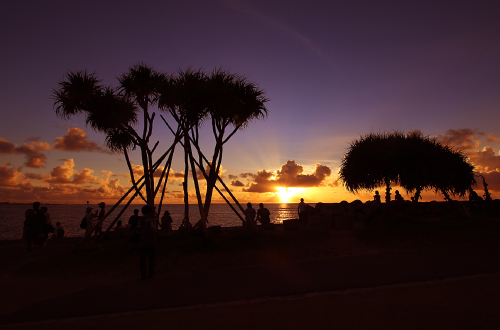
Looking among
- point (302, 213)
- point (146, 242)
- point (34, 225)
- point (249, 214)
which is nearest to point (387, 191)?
point (302, 213)

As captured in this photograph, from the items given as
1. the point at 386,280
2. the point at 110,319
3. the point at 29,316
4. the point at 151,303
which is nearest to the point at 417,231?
the point at 386,280

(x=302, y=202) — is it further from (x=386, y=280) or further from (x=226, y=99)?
(x=386, y=280)

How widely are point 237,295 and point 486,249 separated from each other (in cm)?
882

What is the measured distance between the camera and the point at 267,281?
722cm

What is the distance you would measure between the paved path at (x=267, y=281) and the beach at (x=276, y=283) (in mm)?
26

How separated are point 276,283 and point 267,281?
0.90 feet

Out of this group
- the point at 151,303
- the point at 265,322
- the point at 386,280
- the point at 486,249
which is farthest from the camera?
the point at 486,249

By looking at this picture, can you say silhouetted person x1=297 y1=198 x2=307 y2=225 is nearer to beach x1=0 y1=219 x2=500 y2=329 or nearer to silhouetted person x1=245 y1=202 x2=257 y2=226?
silhouetted person x1=245 y1=202 x2=257 y2=226

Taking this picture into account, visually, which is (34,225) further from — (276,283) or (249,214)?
(276,283)

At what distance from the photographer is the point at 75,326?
5.01 meters

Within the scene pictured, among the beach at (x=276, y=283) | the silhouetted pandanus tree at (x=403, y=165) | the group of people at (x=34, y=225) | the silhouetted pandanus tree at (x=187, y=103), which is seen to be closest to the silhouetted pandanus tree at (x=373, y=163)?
the silhouetted pandanus tree at (x=403, y=165)

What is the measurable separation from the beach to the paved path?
3 cm

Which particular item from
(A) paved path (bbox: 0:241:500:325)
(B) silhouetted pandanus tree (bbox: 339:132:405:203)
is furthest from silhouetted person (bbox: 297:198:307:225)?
(A) paved path (bbox: 0:241:500:325)

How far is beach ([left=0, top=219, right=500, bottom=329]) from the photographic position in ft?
16.7
